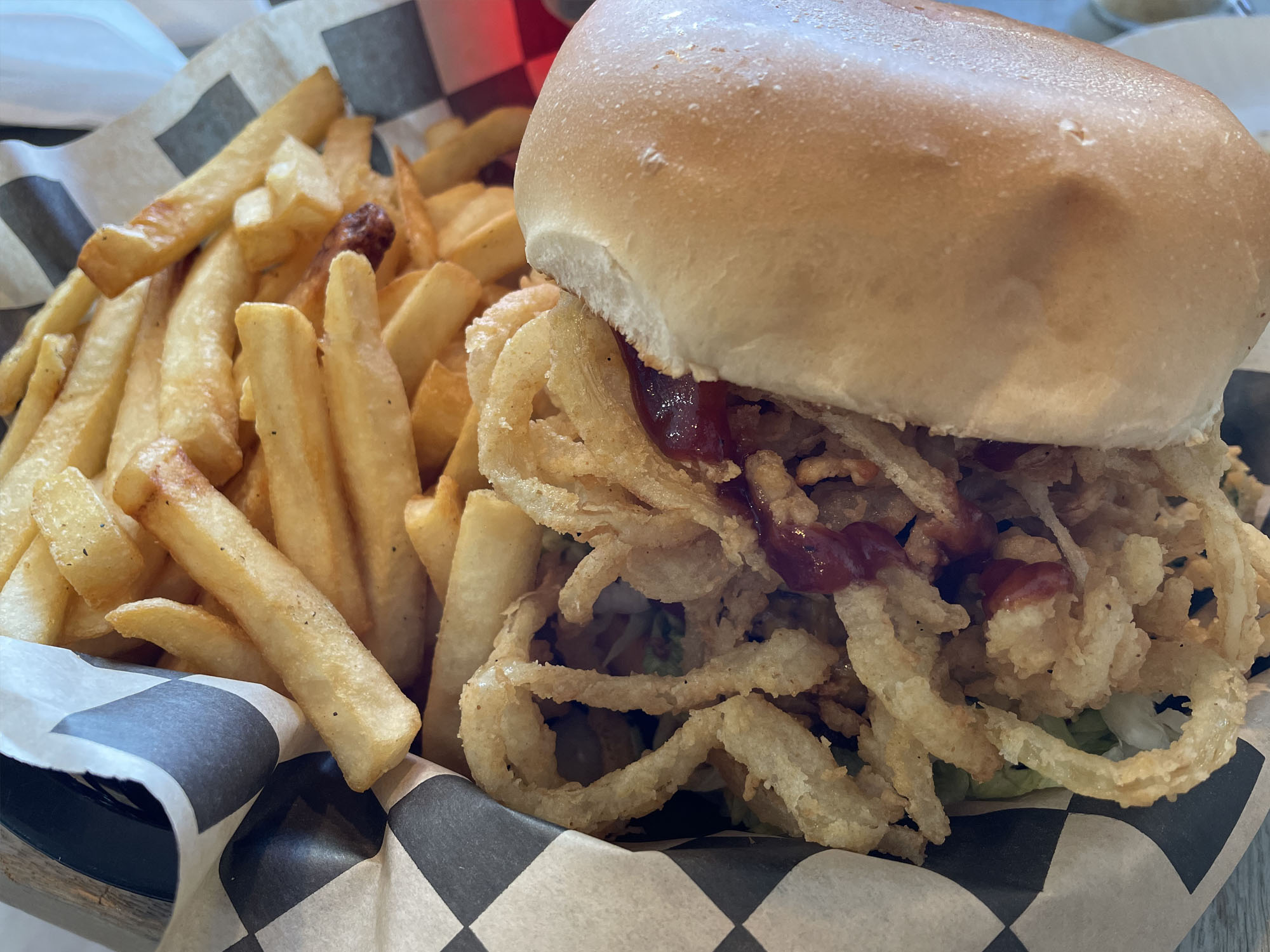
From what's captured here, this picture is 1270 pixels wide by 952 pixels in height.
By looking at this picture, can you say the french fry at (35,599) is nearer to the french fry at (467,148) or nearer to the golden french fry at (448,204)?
the golden french fry at (448,204)

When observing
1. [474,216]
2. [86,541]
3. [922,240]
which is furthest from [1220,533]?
[86,541]

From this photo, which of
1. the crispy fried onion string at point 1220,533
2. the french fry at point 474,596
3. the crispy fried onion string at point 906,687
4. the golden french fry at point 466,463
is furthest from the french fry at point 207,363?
the crispy fried onion string at point 1220,533

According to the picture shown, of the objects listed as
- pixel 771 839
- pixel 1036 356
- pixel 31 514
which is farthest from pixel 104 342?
pixel 1036 356

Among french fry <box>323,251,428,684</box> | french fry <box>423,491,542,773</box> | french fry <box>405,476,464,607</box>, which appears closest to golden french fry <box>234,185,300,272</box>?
french fry <box>323,251,428,684</box>

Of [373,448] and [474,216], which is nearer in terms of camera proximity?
[373,448]

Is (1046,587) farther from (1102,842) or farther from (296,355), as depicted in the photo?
(296,355)

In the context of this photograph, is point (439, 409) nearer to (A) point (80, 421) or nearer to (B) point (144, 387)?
(B) point (144, 387)
